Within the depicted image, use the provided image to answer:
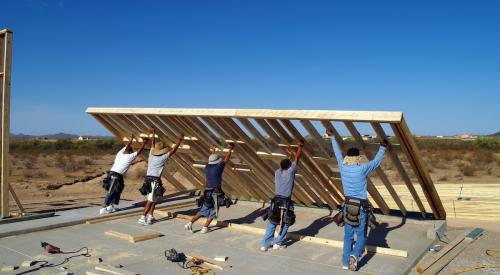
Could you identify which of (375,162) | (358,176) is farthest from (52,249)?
(375,162)

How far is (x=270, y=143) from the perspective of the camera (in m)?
7.57

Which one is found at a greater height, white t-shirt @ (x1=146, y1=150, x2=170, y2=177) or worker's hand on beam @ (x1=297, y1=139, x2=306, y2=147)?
worker's hand on beam @ (x1=297, y1=139, x2=306, y2=147)

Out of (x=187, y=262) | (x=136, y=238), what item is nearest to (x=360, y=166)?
(x=187, y=262)

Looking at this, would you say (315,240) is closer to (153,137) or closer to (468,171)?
(153,137)

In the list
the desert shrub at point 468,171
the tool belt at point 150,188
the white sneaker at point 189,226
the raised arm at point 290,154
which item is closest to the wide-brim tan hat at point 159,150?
the tool belt at point 150,188

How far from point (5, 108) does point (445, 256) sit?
807 cm

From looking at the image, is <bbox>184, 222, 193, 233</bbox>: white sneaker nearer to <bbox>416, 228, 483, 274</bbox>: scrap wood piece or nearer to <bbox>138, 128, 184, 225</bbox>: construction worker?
<bbox>138, 128, 184, 225</bbox>: construction worker

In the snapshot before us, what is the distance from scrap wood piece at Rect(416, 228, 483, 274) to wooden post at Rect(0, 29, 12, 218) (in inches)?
290

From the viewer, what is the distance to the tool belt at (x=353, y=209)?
5.68m

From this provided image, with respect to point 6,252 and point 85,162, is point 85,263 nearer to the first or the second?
point 6,252

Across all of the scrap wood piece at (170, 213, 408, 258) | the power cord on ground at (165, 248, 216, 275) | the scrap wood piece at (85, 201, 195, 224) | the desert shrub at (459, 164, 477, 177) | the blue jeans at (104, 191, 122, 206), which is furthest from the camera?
the desert shrub at (459, 164, 477, 177)

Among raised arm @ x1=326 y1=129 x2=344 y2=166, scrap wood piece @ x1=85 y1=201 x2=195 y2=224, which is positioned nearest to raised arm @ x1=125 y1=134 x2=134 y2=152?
scrap wood piece @ x1=85 y1=201 x2=195 y2=224

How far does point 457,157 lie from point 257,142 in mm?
28251

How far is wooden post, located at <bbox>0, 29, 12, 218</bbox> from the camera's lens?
26.6ft
